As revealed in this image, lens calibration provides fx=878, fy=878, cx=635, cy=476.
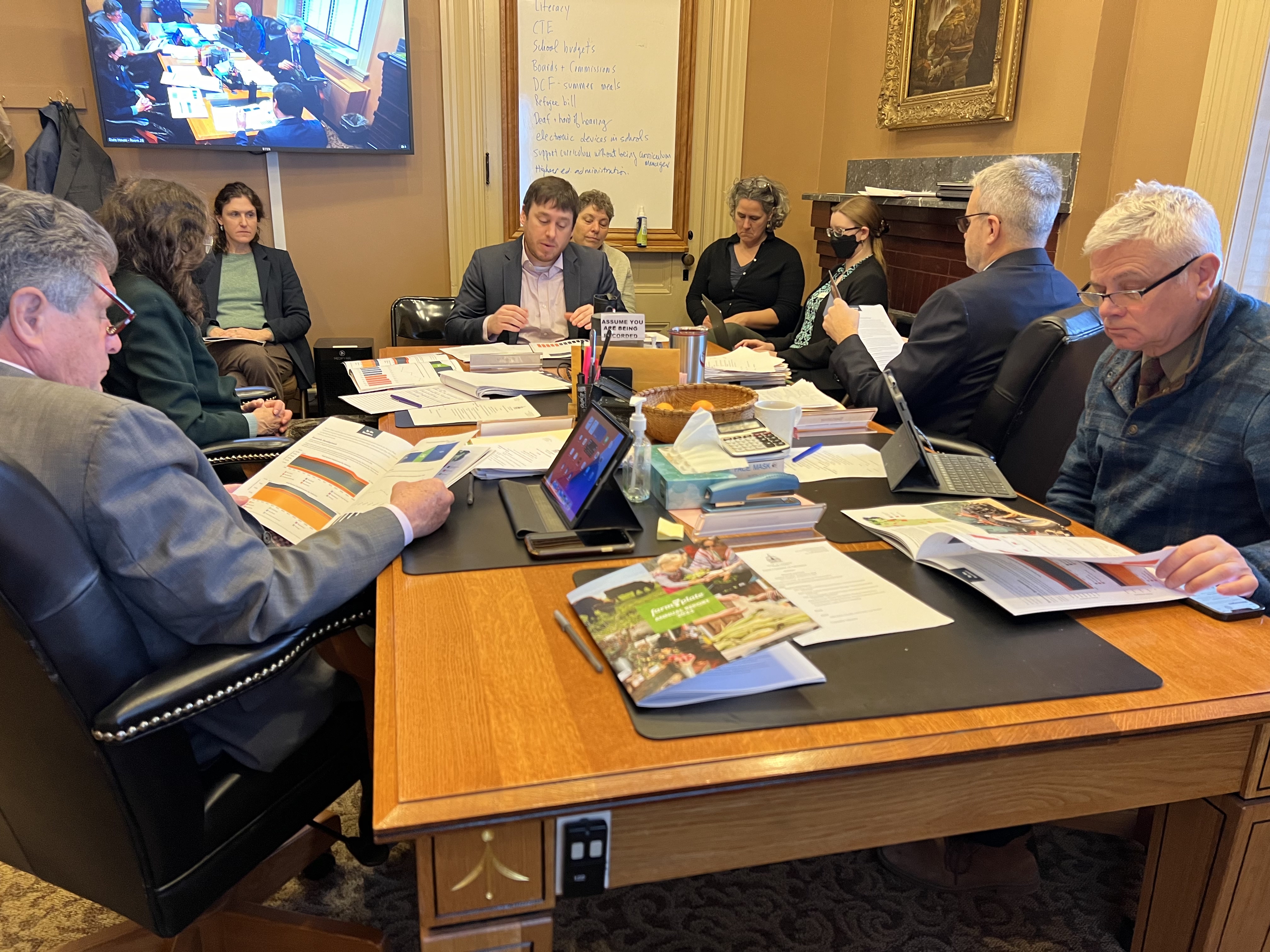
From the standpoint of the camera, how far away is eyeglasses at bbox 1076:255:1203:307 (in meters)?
1.46

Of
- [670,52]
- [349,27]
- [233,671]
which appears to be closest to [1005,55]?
[670,52]

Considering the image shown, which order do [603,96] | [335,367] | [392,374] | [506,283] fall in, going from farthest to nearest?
[603,96]
[335,367]
[506,283]
[392,374]

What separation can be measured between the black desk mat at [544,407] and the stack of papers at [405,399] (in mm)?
45

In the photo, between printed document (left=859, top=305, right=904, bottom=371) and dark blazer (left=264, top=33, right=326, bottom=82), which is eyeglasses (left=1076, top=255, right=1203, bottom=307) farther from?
dark blazer (left=264, top=33, right=326, bottom=82)

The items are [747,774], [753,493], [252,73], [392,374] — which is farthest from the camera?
[252,73]

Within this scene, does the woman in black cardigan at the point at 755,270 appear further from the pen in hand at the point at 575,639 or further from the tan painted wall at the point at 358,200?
the pen in hand at the point at 575,639

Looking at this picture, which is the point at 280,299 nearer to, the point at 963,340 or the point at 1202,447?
the point at 963,340

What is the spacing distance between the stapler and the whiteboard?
3444mm

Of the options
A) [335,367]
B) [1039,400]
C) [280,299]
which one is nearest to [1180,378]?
[1039,400]

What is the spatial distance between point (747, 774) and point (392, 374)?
77.8 inches

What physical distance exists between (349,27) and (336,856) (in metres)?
3.66

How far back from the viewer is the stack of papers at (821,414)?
2072mm

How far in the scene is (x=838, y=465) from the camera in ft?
5.87

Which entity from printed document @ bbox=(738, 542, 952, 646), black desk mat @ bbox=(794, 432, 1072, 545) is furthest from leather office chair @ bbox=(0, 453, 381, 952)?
black desk mat @ bbox=(794, 432, 1072, 545)
